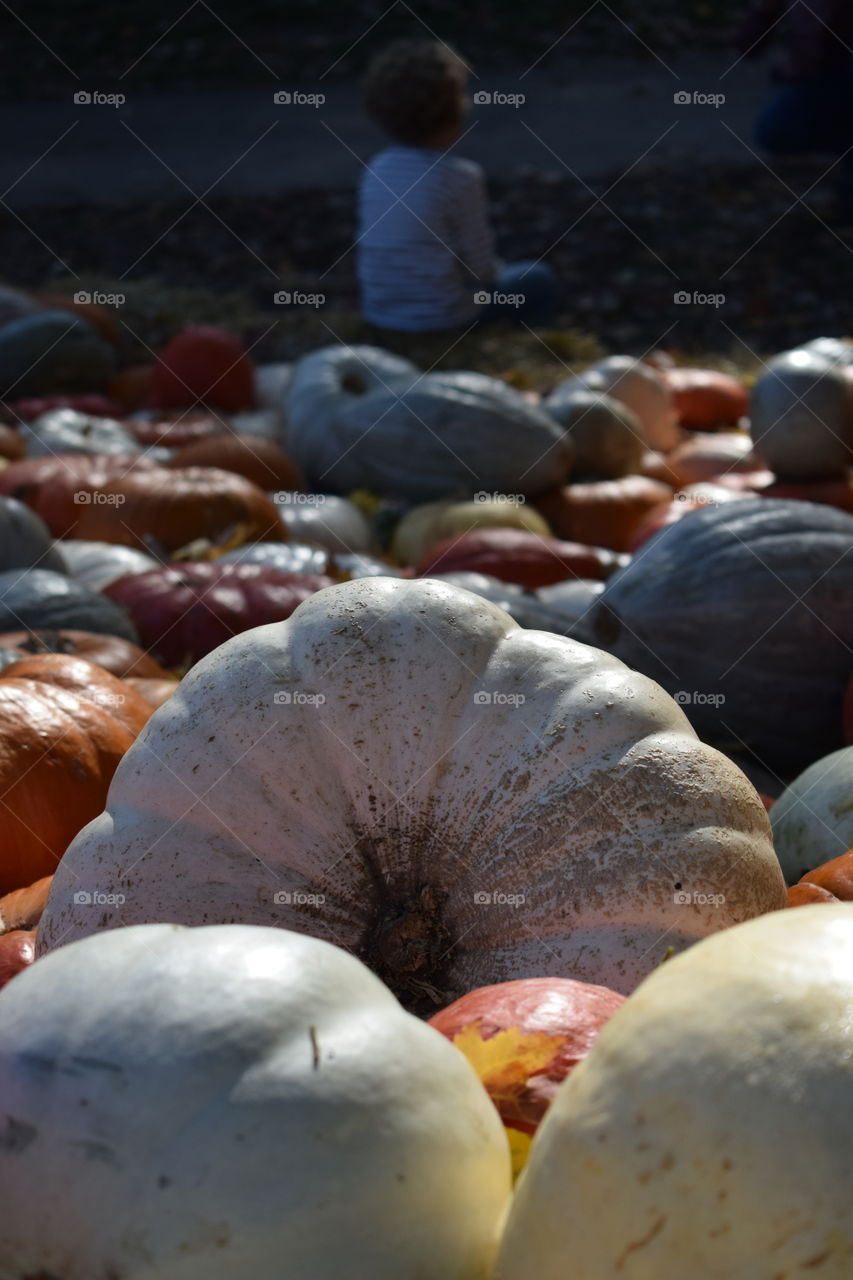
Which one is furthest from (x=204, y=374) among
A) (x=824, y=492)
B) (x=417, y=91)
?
(x=824, y=492)

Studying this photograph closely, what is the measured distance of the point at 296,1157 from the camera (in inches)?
45.3

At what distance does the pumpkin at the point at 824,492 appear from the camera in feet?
16.4

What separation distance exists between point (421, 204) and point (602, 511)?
2.59 m

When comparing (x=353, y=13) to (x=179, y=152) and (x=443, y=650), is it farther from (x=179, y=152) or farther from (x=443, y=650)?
(x=443, y=650)

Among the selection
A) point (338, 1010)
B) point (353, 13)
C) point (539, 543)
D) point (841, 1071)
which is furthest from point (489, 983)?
A: point (353, 13)

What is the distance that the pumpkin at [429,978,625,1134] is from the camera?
146 cm

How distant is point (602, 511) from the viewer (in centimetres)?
566

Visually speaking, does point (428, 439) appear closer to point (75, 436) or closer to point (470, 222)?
point (75, 436)

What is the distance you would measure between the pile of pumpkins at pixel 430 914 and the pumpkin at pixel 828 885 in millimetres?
11

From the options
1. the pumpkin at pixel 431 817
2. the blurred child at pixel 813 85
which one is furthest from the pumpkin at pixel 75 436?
the blurred child at pixel 813 85

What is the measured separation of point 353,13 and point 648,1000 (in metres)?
16.5

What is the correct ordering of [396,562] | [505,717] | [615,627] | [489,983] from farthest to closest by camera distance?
[396,562]
[615,627]
[505,717]
[489,983]

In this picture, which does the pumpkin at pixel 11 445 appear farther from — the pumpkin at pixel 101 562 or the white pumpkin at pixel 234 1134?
the white pumpkin at pixel 234 1134

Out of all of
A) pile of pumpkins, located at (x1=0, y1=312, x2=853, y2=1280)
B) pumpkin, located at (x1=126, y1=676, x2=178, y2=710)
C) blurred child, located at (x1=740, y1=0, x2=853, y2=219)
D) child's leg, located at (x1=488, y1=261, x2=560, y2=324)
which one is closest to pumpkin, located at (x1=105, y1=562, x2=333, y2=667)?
pile of pumpkins, located at (x1=0, y1=312, x2=853, y2=1280)
